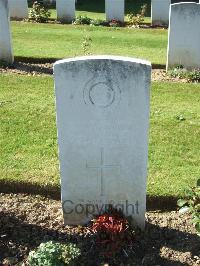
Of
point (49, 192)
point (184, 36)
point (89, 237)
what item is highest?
point (184, 36)

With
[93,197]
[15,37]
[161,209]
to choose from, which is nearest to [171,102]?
[161,209]

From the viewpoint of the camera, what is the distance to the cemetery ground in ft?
16.3

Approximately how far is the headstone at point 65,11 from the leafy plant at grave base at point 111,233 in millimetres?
14139

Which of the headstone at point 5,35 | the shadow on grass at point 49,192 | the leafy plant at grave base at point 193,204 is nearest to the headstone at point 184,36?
the headstone at point 5,35

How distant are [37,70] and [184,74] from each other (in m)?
3.45

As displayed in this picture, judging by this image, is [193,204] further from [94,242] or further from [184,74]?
[184,74]

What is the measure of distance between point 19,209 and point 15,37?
10216mm

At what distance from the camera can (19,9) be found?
59.8 ft

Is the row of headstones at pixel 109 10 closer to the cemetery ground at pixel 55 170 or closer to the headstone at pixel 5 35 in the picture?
the cemetery ground at pixel 55 170

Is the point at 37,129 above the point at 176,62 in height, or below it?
below

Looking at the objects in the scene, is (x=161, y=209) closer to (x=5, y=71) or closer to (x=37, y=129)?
(x=37, y=129)

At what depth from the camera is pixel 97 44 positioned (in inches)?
553

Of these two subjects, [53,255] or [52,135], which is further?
[52,135]

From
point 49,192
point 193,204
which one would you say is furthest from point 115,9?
point 193,204
